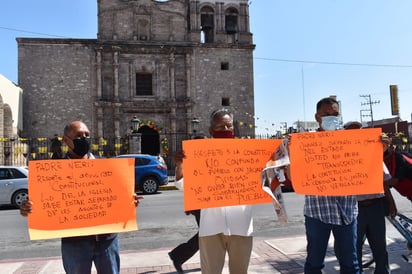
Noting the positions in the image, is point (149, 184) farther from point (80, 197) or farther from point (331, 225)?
point (331, 225)

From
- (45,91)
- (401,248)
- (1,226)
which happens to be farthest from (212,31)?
(401,248)

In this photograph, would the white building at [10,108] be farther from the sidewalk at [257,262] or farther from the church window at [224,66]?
the sidewalk at [257,262]

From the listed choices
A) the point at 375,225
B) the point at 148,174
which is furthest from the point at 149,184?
the point at 375,225

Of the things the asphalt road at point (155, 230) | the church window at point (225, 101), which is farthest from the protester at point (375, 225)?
the church window at point (225, 101)

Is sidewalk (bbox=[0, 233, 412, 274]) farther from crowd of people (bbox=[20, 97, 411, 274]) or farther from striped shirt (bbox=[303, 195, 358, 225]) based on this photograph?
striped shirt (bbox=[303, 195, 358, 225])

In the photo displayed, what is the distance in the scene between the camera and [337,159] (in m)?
3.59

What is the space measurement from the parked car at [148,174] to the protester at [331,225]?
12670 millimetres

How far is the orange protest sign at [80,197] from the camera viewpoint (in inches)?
121

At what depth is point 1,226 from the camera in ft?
29.7

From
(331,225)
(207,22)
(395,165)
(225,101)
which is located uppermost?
(207,22)

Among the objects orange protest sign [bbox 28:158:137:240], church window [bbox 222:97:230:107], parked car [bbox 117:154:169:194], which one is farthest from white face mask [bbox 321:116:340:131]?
church window [bbox 222:97:230:107]

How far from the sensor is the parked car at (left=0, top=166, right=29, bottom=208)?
12398 mm

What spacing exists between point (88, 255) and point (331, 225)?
87.5 inches

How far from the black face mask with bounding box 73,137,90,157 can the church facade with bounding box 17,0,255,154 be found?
24.5m
